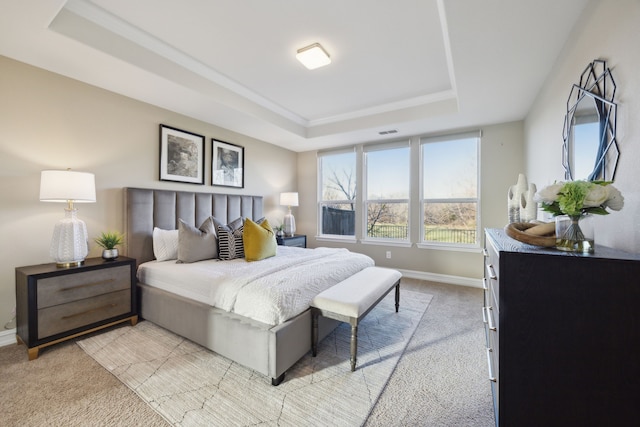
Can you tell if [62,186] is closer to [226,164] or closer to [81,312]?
[81,312]

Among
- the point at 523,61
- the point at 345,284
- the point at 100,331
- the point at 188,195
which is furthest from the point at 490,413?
the point at 188,195

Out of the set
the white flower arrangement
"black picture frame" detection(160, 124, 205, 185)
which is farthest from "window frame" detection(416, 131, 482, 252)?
"black picture frame" detection(160, 124, 205, 185)

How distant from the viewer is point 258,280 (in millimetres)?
2023

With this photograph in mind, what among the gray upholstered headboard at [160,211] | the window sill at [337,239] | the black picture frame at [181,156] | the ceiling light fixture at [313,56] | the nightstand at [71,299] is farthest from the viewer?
the window sill at [337,239]

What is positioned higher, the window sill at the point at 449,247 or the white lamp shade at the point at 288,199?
the white lamp shade at the point at 288,199

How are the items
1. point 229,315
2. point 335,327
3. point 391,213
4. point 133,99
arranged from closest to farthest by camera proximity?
point 229,315
point 335,327
point 133,99
point 391,213

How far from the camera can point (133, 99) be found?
9.78 feet

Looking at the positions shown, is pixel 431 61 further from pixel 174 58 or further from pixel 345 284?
pixel 174 58

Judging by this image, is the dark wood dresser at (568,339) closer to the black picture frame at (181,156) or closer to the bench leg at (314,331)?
the bench leg at (314,331)

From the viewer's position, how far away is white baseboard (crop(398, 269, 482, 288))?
12.8 feet

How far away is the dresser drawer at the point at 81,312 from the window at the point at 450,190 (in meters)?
4.17

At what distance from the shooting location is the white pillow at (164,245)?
2.88 metres

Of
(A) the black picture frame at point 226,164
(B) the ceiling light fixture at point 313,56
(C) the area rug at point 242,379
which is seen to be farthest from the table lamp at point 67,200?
(B) the ceiling light fixture at point 313,56

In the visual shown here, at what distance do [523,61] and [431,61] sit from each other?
2.59 ft
